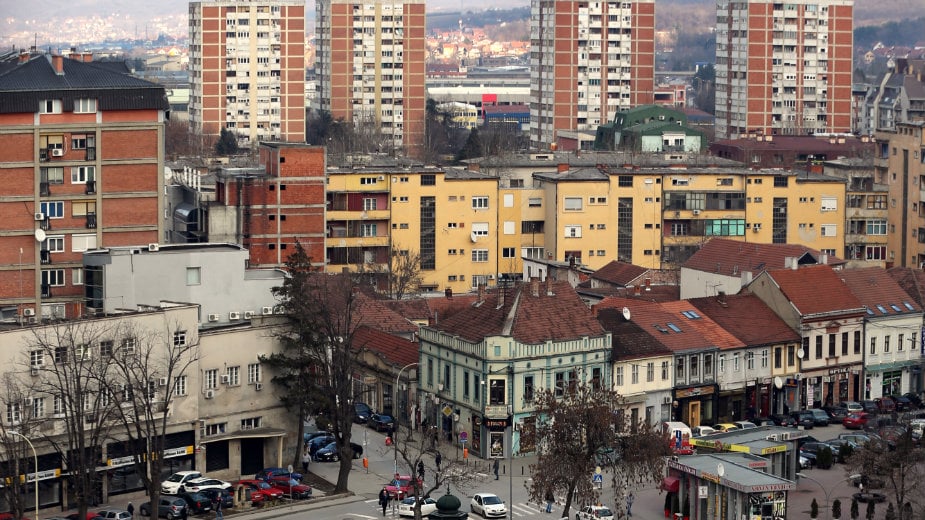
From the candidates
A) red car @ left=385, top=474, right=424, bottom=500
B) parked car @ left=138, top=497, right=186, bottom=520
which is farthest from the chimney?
red car @ left=385, top=474, right=424, bottom=500

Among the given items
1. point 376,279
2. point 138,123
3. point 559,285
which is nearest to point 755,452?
point 559,285

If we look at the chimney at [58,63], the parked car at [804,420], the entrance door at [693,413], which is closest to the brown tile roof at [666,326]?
the entrance door at [693,413]

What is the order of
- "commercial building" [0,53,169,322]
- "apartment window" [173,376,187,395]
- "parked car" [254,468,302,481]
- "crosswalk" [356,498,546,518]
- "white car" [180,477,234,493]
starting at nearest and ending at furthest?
1. "crosswalk" [356,498,546,518]
2. "white car" [180,477,234,493]
3. "apartment window" [173,376,187,395]
4. "parked car" [254,468,302,481]
5. "commercial building" [0,53,169,322]

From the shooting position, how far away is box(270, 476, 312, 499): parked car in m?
57.4

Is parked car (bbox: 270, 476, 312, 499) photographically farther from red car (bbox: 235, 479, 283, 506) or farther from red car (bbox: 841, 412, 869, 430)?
red car (bbox: 841, 412, 869, 430)

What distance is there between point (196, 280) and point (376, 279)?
98.5ft

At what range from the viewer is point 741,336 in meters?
A: 70.2

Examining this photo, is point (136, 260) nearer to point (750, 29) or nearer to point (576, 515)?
point (576, 515)

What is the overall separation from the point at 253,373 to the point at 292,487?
4351mm

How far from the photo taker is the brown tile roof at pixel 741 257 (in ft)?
257

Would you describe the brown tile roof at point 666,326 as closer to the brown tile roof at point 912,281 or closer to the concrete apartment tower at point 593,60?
the brown tile roof at point 912,281

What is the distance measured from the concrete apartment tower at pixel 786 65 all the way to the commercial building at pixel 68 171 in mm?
101190

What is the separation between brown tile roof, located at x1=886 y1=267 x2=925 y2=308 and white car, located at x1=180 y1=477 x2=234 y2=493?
3110 centimetres

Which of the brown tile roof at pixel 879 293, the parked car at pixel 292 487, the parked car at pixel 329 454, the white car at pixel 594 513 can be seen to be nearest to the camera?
the white car at pixel 594 513
